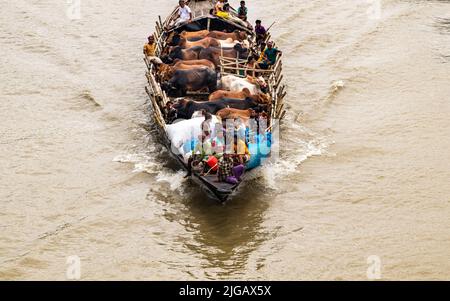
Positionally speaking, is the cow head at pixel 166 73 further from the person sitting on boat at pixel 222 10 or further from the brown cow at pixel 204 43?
the person sitting on boat at pixel 222 10

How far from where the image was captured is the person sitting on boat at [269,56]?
17.2 m

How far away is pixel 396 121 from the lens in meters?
17.3

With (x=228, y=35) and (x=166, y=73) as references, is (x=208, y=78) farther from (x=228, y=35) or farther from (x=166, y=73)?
(x=228, y=35)

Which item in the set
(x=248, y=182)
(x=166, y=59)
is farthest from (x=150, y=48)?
(x=248, y=182)

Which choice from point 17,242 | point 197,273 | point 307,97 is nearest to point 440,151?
point 307,97

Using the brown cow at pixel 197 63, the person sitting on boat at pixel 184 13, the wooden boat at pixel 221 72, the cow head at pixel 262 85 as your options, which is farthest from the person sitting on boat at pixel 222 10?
the cow head at pixel 262 85

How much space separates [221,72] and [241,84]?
3.27ft

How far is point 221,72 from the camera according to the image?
54.2 feet

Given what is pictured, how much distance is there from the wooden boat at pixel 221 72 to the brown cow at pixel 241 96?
0.24m

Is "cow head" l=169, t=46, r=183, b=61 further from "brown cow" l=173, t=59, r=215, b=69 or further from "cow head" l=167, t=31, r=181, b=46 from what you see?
"cow head" l=167, t=31, r=181, b=46

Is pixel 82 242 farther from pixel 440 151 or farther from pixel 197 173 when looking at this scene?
pixel 440 151

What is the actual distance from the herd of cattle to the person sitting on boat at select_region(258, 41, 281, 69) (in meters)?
0.45

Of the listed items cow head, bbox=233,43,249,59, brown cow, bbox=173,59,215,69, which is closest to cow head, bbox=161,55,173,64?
brown cow, bbox=173,59,215,69

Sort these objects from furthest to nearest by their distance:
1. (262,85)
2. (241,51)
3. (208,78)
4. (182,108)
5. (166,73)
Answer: (241,51) < (166,73) < (262,85) < (208,78) < (182,108)
